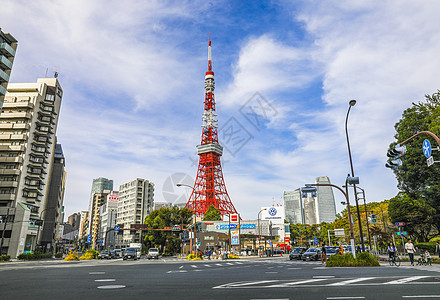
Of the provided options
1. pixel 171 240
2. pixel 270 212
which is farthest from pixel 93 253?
pixel 270 212

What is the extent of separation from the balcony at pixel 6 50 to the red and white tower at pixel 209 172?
170ft

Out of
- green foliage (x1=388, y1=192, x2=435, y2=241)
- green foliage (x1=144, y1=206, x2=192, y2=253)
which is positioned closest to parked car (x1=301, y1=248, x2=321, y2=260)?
green foliage (x1=388, y1=192, x2=435, y2=241)

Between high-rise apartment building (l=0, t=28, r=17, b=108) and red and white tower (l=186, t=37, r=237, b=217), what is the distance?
5056 centimetres

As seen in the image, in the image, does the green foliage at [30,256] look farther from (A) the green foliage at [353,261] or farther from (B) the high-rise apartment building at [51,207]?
(A) the green foliage at [353,261]

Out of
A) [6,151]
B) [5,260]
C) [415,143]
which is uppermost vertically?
[6,151]

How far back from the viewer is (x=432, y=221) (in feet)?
127

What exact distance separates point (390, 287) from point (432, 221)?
3632 cm

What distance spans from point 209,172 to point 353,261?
68.8 metres

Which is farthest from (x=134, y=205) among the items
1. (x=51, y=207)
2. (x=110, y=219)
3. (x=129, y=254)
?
(x=129, y=254)

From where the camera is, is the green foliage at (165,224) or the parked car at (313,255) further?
the green foliage at (165,224)

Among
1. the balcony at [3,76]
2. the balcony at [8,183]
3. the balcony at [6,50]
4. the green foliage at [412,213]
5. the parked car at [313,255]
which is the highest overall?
the balcony at [6,50]

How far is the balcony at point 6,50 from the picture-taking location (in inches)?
1921

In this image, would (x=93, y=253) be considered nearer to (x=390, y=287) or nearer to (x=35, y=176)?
(x=35, y=176)

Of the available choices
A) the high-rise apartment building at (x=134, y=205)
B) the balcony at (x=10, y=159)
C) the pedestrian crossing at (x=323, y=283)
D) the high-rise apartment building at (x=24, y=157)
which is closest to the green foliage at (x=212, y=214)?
the high-rise apartment building at (x=134, y=205)
